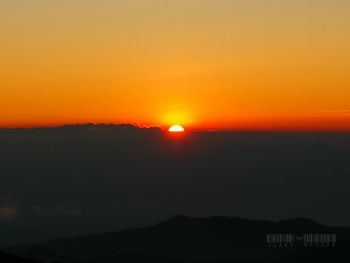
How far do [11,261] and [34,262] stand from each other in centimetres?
786

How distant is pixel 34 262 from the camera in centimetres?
18950

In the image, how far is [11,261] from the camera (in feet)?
601
